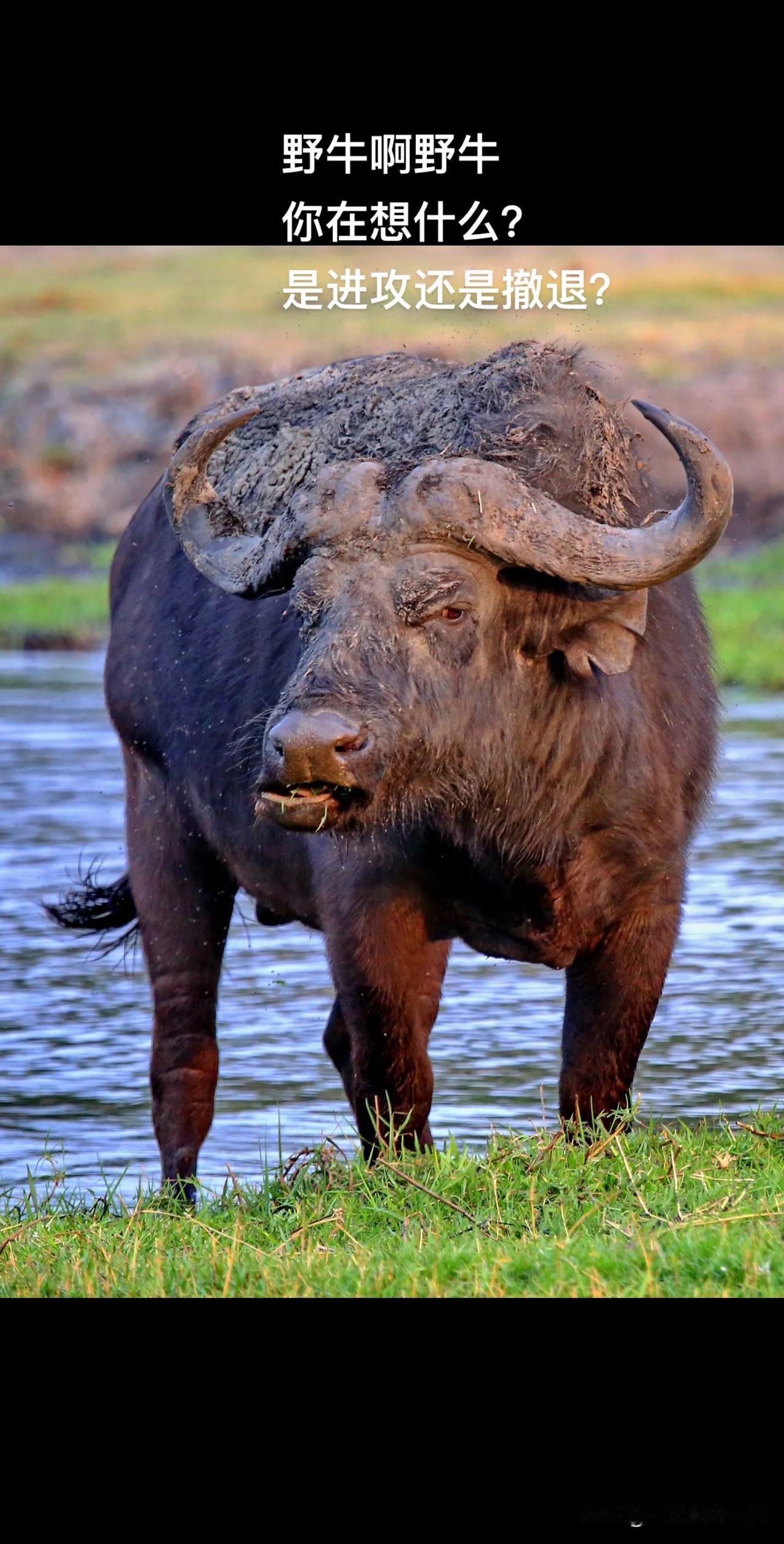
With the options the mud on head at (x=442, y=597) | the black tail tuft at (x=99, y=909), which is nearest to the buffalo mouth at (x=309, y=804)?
the mud on head at (x=442, y=597)

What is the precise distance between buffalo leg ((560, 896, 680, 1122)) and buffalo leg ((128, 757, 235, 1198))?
1117 millimetres

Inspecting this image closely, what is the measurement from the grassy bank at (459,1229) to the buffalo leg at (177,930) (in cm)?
71

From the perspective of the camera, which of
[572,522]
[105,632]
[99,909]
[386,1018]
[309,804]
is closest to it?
[309,804]

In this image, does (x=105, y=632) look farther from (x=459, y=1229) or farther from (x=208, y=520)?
(x=459, y=1229)

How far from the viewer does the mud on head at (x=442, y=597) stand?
3.89 metres

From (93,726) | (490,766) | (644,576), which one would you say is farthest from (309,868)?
(93,726)

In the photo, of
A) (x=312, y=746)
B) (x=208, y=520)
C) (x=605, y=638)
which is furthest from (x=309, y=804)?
(x=208, y=520)

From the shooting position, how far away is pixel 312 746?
12.3ft

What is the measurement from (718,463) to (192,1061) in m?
2.13

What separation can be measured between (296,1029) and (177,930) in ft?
2.70

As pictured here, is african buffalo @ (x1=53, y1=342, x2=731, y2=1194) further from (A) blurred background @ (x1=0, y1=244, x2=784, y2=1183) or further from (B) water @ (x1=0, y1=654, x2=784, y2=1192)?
(A) blurred background @ (x1=0, y1=244, x2=784, y2=1183)

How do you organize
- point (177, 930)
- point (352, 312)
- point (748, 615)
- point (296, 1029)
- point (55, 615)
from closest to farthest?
point (177, 930) → point (296, 1029) → point (748, 615) → point (55, 615) → point (352, 312)

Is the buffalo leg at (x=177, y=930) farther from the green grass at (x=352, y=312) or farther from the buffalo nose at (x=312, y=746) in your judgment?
the green grass at (x=352, y=312)

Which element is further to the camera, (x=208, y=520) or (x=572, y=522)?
(x=208, y=520)
